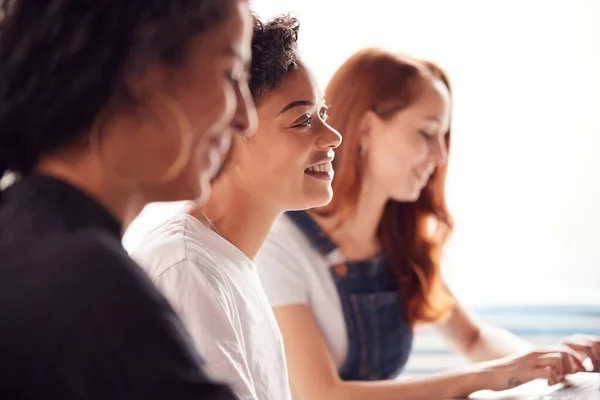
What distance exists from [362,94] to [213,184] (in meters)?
0.69

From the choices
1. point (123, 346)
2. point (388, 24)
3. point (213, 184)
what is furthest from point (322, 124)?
point (388, 24)

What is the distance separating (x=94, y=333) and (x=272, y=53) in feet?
2.73

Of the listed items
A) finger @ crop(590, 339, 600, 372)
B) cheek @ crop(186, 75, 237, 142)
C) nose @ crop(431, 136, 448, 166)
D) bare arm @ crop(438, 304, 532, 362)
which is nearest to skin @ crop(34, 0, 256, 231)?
cheek @ crop(186, 75, 237, 142)

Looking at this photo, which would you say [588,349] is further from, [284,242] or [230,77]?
[230,77]

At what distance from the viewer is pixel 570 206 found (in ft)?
10.5

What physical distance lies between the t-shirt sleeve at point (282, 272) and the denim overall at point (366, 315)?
64mm

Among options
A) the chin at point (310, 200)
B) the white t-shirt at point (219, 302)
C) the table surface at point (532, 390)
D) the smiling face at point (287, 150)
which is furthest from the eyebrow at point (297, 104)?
the table surface at point (532, 390)

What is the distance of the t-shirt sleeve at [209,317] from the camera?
987 millimetres

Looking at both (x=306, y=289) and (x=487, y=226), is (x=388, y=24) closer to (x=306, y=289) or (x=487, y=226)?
(x=487, y=226)

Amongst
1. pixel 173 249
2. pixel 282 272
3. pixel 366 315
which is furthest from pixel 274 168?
pixel 366 315

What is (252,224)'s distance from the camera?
4.12 ft

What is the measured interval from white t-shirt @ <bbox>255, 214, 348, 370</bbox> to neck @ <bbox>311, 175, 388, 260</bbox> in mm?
65

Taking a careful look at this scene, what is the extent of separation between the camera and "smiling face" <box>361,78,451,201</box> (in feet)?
6.27

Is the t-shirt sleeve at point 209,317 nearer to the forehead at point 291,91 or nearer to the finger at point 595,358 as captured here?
the forehead at point 291,91
